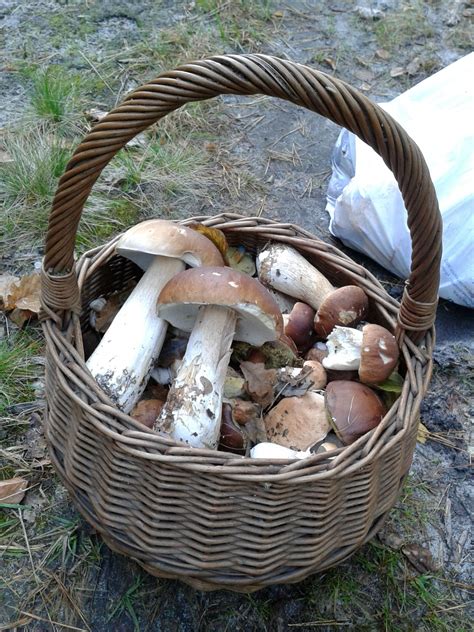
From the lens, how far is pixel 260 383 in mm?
1673

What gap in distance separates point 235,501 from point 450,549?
90cm

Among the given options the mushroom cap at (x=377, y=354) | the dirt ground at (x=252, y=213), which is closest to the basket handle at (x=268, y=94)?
the mushroom cap at (x=377, y=354)

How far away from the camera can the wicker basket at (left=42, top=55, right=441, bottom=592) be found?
48.8 inches

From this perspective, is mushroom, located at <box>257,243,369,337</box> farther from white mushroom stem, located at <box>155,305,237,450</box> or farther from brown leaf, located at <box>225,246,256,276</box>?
white mushroom stem, located at <box>155,305,237,450</box>

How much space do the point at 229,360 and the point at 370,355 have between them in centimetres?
36

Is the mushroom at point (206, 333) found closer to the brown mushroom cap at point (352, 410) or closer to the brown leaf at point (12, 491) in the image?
the brown mushroom cap at point (352, 410)

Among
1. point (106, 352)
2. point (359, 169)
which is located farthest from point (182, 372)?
point (359, 169)

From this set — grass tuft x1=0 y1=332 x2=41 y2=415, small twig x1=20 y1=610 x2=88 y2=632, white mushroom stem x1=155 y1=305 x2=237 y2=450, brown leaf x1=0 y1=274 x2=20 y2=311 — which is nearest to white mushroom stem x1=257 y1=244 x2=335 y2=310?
white mushroom stem x1=155 y1=305 x2=237 y2=450

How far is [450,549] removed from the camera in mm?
1874

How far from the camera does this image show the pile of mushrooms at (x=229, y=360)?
152 centimetres

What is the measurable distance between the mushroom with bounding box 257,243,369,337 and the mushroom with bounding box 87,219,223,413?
0.22 metres

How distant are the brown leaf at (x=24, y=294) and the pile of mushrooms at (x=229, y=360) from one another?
49 cm

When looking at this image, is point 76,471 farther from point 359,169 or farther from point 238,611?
point 359,169

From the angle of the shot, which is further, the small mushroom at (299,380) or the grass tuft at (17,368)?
the grass tuft at (17,368)
